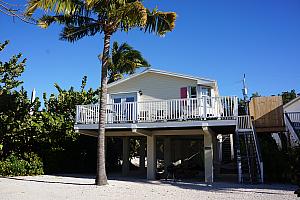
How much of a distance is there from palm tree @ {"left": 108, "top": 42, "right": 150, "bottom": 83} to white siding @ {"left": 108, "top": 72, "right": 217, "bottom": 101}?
19.0 ft

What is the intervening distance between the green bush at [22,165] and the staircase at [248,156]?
466 inches

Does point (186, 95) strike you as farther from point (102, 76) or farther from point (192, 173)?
point (102, 76)

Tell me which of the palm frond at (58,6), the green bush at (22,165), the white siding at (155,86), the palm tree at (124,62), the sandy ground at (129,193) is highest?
the palm tree at (124,62)

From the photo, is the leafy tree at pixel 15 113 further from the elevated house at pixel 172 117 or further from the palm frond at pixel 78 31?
the palm frond at pixel 78 31

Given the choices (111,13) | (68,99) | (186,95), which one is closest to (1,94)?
(68,99)

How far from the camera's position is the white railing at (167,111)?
1476cm

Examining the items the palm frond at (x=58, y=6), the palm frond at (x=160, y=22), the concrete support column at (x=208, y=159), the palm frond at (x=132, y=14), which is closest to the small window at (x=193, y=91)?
the concrete support column at (x=208, y=159)

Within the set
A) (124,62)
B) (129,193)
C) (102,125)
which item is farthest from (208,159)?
(124,62)

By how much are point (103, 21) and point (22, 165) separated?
389 inches

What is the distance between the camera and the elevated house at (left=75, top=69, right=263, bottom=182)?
1487 cm

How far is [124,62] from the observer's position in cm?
2580

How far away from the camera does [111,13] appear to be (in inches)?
526

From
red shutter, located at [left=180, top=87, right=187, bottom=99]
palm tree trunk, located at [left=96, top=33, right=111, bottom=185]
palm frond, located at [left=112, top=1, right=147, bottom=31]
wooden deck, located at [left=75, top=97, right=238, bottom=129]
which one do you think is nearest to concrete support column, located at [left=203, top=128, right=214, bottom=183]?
wooden deck, located at [left=75, top=97, right=238, bottom=129]

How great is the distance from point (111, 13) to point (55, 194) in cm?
787
